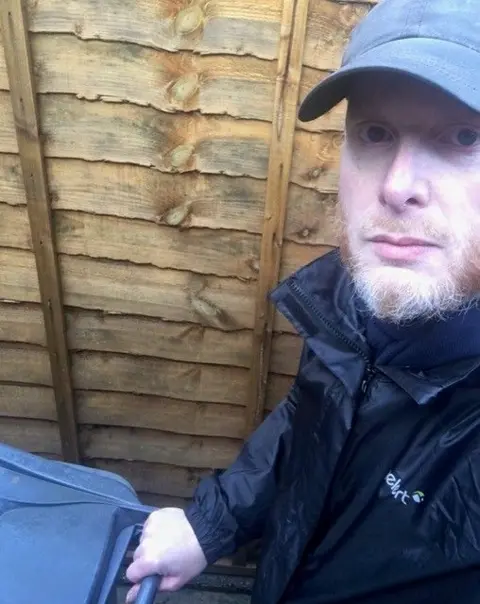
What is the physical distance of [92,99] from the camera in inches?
62.1

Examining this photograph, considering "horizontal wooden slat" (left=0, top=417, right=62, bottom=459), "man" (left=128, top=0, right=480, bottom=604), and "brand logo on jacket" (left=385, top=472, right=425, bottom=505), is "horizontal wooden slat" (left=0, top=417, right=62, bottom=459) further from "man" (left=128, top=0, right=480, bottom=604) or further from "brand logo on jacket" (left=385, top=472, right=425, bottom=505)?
"brand logo on jacket" (left=385, top=472, right=425, bottom=505)

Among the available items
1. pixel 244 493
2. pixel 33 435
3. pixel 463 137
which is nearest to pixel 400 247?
pixel 463 137

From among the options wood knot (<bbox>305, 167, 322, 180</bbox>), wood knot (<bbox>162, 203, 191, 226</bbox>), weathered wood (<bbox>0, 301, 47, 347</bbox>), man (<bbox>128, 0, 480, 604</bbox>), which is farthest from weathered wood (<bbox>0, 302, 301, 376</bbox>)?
man (<bbox>128, 0, 480, 604</bbox>)

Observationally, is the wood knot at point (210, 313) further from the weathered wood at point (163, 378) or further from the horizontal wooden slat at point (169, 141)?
the horizontal wooden slat at point (169, 141)

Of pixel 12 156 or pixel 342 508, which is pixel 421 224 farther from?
pixel 12 156

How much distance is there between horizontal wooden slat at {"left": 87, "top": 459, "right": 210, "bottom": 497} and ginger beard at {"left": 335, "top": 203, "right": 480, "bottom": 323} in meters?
1.49

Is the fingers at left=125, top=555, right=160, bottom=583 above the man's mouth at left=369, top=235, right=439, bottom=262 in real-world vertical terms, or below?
below

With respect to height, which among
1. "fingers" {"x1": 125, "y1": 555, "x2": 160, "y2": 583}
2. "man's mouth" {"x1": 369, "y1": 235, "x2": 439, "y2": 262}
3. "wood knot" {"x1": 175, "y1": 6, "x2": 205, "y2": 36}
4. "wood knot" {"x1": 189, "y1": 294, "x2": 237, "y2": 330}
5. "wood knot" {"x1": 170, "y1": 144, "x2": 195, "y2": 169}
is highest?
"wood knot" {"x1": 175, "y1": 6, "x2": 205, "y2": 36}

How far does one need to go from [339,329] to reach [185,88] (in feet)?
2.49

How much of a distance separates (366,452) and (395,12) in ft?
2.36

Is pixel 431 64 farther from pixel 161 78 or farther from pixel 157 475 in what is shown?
pixel 157 475

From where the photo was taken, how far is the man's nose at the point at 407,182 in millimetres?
882

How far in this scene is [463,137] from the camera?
34.1 inches

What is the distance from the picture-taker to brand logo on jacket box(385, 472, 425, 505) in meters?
1.01
